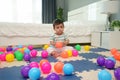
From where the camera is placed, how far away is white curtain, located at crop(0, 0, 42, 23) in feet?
17.7

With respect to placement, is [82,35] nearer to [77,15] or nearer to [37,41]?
[37,41]

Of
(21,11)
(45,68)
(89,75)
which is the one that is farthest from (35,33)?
(21,11)

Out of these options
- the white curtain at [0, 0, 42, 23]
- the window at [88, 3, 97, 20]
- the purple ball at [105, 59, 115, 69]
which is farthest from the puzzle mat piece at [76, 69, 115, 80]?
the white curtain at [0, 0, 42, 23]

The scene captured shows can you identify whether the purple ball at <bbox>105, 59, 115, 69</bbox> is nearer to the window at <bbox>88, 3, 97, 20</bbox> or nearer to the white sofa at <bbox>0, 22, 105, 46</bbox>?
the white sofa at <bbox>0, 22, 105, 46</bbox>

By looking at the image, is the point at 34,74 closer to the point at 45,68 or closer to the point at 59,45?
the point at 45,68

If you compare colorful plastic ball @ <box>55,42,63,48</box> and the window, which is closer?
colorful plastic ball @ <box>55,42,63,48</box>

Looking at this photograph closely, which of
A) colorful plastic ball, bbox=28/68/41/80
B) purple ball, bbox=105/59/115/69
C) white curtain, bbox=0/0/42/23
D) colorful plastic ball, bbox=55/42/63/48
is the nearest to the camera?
colorful plastic ball, bbox=28/68/41/80

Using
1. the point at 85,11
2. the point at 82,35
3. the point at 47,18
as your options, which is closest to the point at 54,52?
the point at 82,35

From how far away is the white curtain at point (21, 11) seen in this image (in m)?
5.39

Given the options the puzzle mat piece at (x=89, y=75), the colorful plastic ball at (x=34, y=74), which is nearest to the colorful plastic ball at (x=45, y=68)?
the colorful plastic ball at (x=34, y=74)

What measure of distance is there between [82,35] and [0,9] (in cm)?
336

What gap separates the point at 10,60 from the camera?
179 cm

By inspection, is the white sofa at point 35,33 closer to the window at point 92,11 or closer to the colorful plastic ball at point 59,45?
the window at point 92,11

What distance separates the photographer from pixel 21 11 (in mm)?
5582
